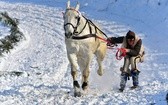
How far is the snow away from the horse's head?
4.98 ft

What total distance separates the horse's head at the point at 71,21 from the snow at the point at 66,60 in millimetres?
1518

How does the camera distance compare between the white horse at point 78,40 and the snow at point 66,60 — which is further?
the snow at point 66,60

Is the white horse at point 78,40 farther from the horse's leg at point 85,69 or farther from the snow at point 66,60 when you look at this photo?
the snow at point 66,60

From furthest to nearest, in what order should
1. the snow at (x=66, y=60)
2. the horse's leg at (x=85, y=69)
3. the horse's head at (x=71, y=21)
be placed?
the horse's leg at (x=85, y=69)
the snow at (x=66, y=60)
the horse's head at (x=71, y=21)

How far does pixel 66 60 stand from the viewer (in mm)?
16594

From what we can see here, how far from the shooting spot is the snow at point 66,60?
36.2 ft

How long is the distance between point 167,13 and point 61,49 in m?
7.01

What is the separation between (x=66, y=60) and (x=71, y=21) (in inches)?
239

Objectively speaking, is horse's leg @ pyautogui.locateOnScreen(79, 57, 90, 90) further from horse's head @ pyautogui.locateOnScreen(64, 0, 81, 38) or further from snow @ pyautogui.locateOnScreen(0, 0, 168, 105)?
horse's head @ pyautogui.locateOnScreen(64, 0, 81, 38)

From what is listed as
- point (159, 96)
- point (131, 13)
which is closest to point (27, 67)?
point (159, 96)

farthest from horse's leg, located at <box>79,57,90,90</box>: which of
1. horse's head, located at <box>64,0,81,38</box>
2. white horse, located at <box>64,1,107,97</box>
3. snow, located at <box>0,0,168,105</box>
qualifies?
horse's head, located at <box>64,0,81,38</box>

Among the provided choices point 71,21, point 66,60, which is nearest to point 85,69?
point 71,21

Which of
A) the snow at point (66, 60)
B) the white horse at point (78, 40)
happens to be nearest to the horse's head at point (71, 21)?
the white horse at point (78, 40)

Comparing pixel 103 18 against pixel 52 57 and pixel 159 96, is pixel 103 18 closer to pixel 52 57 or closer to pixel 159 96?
pixel 52 57
